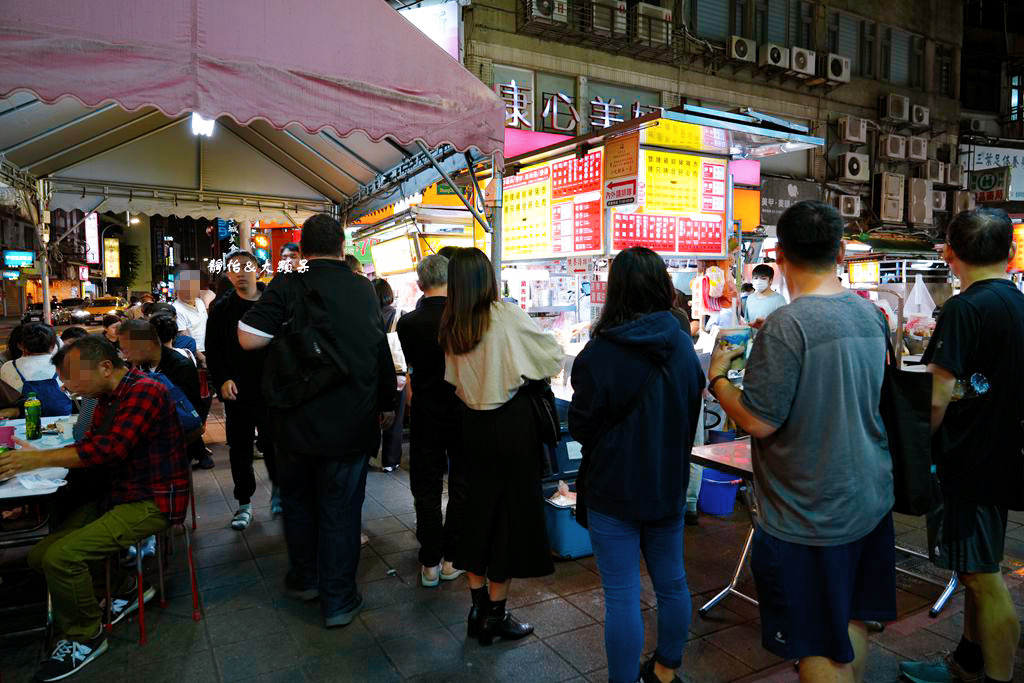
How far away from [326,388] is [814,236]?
260 cm

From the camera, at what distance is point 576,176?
6.43 metres

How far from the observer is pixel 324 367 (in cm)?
362

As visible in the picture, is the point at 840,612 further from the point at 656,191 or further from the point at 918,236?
the point at 918,236

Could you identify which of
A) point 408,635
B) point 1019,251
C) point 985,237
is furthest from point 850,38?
point 408,635

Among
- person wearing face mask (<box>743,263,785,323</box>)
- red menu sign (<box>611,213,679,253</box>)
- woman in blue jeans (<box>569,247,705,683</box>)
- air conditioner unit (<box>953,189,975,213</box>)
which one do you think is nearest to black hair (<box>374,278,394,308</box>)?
red menu sign (<box>611,213,679,253</box>)

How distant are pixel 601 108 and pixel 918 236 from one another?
1029 centimetres

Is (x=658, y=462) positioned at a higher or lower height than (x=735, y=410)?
lower

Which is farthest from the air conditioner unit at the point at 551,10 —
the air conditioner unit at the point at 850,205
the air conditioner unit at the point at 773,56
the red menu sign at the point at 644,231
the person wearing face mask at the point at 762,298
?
the air conditioner unit at the point at 850,205

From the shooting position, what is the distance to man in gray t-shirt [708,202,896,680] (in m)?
2.24

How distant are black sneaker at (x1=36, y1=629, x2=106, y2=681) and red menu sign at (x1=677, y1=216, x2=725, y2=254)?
5611 mm

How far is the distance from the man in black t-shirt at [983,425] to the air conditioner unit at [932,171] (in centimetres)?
2082

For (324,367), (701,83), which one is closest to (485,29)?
(701,83)

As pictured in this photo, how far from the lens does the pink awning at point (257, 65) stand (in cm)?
342

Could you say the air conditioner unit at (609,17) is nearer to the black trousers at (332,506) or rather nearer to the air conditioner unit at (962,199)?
the black trousers at (332,506)
